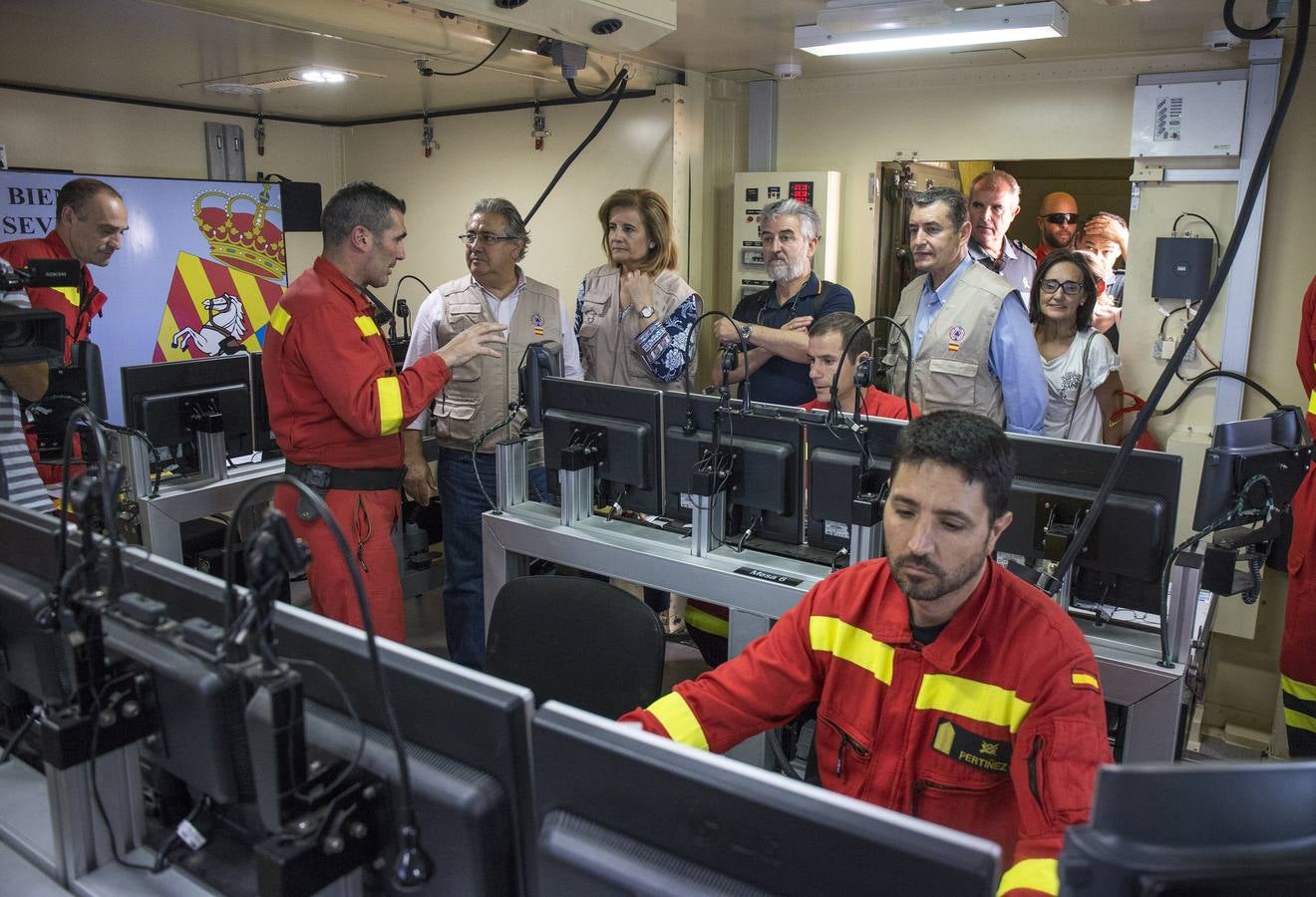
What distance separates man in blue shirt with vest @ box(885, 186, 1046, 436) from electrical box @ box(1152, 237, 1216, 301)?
1086 mm

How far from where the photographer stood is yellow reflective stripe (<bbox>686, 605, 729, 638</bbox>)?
260cm

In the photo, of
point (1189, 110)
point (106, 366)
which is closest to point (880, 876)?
point (1189, 110)

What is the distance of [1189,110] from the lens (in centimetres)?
366

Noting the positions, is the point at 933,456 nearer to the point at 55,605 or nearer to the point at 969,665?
the point at 969,665

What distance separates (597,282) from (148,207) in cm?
331

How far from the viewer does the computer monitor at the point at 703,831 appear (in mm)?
725

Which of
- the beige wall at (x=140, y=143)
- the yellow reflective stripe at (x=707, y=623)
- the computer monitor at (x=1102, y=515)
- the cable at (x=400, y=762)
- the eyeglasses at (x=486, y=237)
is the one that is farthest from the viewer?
the beige wall at (x=140, y=143)

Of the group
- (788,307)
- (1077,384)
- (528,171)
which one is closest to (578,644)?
(788,307)

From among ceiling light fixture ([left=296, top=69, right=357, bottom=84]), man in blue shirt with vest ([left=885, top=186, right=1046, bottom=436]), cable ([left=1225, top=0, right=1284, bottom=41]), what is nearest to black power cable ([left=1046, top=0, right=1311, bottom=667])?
cable ([left=1225, top=0, right=1284, bottom=41])

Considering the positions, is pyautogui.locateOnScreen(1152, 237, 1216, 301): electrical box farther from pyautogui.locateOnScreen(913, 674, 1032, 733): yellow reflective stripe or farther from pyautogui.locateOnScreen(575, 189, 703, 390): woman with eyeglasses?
pyautogui.locateOnScreen(913, 674, 1032, 733): yellow reflective stripe

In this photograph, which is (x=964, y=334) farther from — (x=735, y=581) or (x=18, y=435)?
(x=18, y=435)

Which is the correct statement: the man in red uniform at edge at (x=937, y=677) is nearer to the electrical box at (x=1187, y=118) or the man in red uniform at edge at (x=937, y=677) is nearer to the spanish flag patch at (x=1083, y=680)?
the spanish flag patch at (x=1083, y=680)

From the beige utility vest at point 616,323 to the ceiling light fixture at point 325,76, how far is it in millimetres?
1735

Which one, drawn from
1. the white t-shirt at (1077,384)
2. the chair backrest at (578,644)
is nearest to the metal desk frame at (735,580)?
the chair backrest at (578,644)
